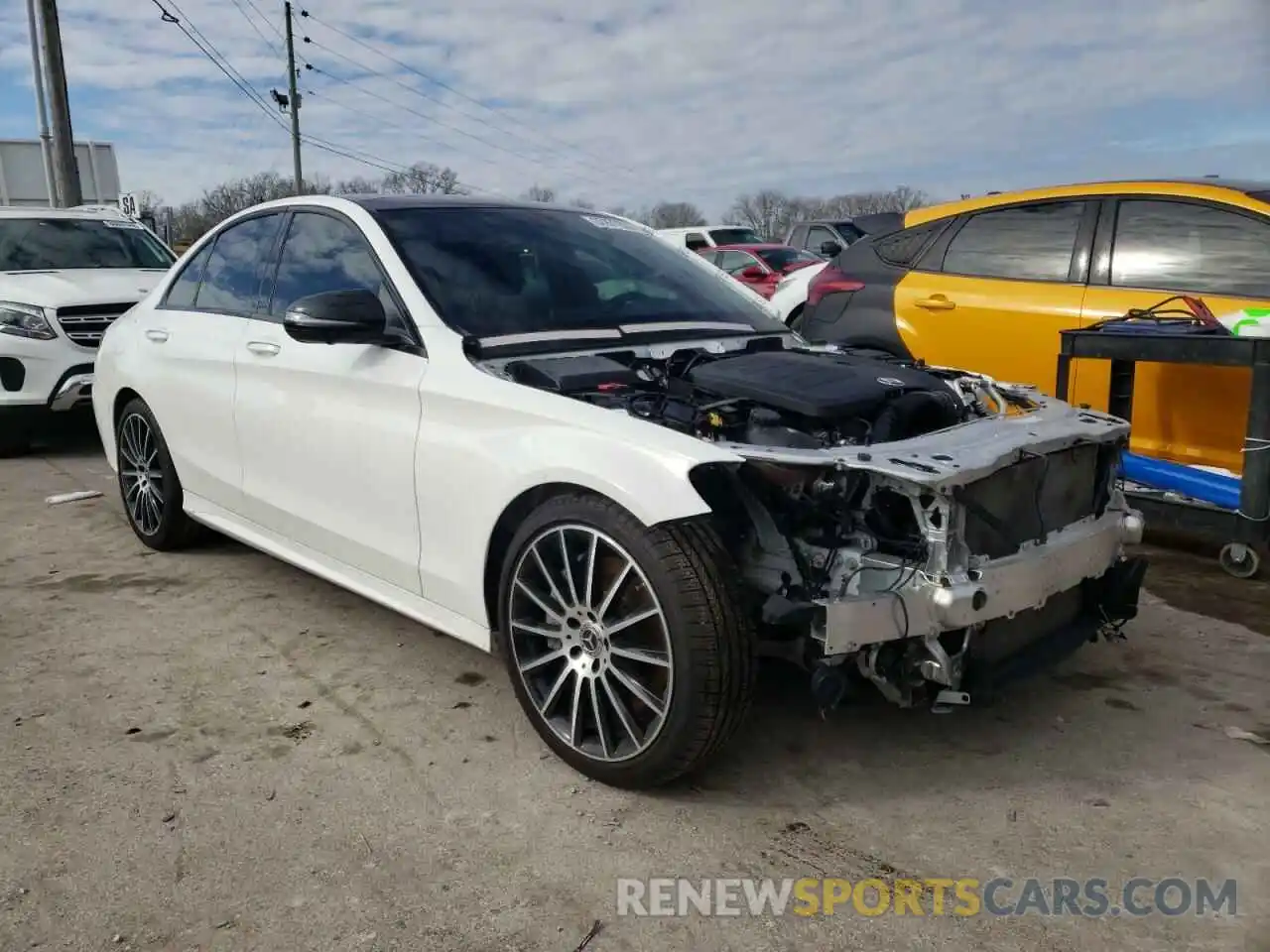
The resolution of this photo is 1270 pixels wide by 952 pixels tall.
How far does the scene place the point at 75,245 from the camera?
8.59 m

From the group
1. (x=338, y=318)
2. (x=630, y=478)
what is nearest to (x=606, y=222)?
(x=338, y=318)

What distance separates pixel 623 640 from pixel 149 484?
3.26 m

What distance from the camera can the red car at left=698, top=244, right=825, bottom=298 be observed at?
1759 centimetres

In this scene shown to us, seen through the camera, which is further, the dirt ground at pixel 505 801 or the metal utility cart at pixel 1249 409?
the metal utility cart at pixel 1249 409

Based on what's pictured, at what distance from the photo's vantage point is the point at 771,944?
7.39ft

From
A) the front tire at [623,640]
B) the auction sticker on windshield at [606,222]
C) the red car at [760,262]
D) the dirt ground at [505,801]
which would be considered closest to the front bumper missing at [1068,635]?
the dirt ground at [505,801]

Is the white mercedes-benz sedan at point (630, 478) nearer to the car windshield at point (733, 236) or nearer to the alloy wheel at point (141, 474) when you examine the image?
the alloy wheel at point (141, 474)

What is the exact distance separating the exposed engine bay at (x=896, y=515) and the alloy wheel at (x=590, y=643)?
0.99 feet

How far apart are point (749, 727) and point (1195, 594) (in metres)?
2.40

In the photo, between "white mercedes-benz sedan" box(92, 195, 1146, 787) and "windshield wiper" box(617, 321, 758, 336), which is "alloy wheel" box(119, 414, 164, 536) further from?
"windshield wiper" box(617, 321, 758, 336)

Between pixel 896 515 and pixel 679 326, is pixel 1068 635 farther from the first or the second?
pixel 679 326

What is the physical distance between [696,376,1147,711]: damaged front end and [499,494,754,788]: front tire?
0.16 meters

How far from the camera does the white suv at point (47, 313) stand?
24.2 ft

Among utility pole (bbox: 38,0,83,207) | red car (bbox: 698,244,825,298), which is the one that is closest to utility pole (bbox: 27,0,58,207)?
utility pole (bbox: 38,0,83,207)
